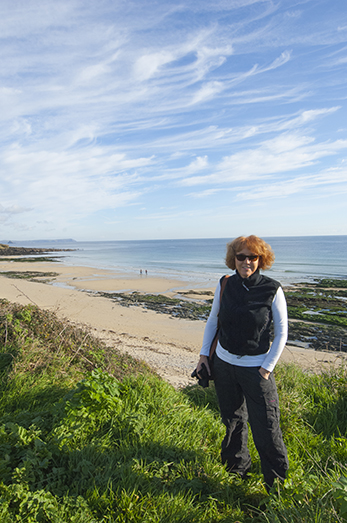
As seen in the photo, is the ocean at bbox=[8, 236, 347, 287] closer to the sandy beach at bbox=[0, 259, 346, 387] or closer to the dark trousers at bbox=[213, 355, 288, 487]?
the sandy beach at bbox=[0, 259, 346, 387]

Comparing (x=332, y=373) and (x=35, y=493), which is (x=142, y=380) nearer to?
(x=35, y=493)

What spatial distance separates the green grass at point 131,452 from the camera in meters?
2.23

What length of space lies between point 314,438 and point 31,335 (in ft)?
13.6

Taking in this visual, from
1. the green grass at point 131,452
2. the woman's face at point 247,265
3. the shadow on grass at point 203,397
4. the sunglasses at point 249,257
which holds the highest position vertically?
the sunglasses at point 249,257

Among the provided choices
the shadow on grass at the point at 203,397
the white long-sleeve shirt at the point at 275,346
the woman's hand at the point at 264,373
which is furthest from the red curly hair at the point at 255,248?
the shadow on grass at the point at 203,397

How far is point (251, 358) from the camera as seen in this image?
2.73 metres

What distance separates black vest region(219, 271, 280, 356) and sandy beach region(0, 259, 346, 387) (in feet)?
8.11

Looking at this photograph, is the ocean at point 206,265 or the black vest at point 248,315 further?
the ocean at point 206,265

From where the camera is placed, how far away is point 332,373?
4992mm

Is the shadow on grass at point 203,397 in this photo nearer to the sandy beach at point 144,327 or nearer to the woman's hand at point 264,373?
the sandy beach at point 144,327

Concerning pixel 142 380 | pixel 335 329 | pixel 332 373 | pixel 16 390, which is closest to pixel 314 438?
pixel 332 373

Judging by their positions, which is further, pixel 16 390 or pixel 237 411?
pixel 16 390

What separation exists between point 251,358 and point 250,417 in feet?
1.86

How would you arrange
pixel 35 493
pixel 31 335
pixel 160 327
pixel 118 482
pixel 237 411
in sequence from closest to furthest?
pixel 35 493 → pixel 118 482 → pixel 237 411 → pixel 31 335 → pixel 160 327
